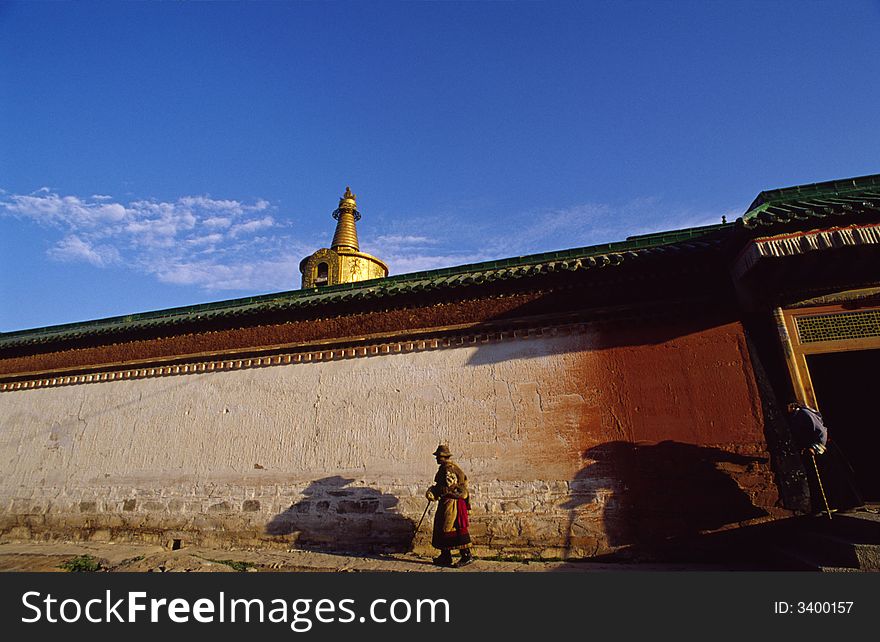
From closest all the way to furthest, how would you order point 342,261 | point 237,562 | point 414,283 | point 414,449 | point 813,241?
point 813,241, point 237,562, point 414,449, point 414,283, point 342,261

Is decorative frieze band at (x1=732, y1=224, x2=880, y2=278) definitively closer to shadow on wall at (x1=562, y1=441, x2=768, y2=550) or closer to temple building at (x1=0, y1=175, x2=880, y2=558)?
temple building at (x1=0, y1=175, x2=880, y2=558)

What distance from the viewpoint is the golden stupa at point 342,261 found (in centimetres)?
2071

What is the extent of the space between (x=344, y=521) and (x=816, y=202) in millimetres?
7535

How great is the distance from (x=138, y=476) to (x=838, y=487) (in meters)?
10.0

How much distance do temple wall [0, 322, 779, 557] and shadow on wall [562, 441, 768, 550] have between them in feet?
0.05

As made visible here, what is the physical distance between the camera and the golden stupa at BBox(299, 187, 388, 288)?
20.7m

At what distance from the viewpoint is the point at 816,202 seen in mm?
6098

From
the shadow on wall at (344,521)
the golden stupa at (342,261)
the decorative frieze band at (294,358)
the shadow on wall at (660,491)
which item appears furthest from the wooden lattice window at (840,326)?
the golden stupa at (342,261)

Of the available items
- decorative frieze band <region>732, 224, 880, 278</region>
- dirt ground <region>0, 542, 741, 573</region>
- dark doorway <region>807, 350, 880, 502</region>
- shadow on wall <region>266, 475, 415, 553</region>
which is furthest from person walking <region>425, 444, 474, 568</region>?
dark doorway <region>807, 350, 880, 502</region>

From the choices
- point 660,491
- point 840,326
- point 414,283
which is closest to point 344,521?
point 414,283

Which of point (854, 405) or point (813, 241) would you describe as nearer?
point (813, 241)

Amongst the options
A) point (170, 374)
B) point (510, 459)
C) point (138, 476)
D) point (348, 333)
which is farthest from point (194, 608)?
point (170, 374)

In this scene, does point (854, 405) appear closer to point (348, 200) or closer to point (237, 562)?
point (237, 562)

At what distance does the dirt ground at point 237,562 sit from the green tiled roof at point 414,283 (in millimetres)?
3853
